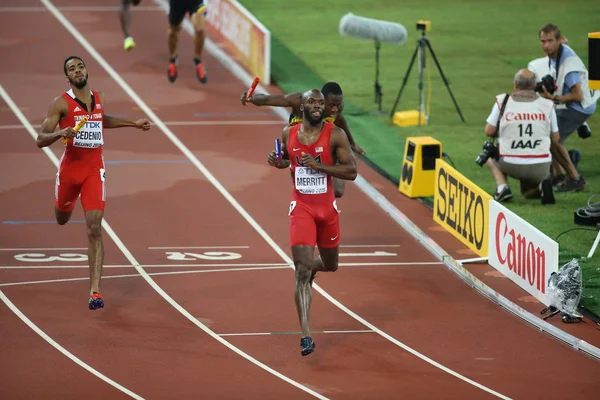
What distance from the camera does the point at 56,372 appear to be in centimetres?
1150

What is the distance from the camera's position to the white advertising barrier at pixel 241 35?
23.2 metres

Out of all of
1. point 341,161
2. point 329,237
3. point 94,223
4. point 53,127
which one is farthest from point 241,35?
point 341,161

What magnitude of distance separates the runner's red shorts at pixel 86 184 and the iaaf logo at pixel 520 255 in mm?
4265

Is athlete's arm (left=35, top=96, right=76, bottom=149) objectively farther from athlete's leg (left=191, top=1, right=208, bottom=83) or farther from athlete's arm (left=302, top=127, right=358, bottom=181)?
athlete's leg (left=191, top=1, right=208, bottom=83)

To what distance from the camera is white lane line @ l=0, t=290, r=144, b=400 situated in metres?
11.1

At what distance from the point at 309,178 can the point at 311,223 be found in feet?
1.30

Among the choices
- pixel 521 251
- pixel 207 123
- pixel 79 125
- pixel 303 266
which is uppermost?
pixel 79 125

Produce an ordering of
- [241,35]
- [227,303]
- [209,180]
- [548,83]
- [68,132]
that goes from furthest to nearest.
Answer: [241,35] < [209,180] < [548,83] < [227,303] < [68,132]

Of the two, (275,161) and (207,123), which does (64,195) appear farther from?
(207,123)

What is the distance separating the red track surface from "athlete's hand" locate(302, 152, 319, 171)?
1.71m

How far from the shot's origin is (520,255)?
1410 centimetres

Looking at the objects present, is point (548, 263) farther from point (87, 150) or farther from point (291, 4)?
point (291, 4)

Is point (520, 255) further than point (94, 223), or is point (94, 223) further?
point (520, 255)

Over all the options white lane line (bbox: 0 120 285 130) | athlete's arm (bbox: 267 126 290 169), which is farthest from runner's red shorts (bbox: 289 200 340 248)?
white lane line (bbox: 0 120 285 130)
